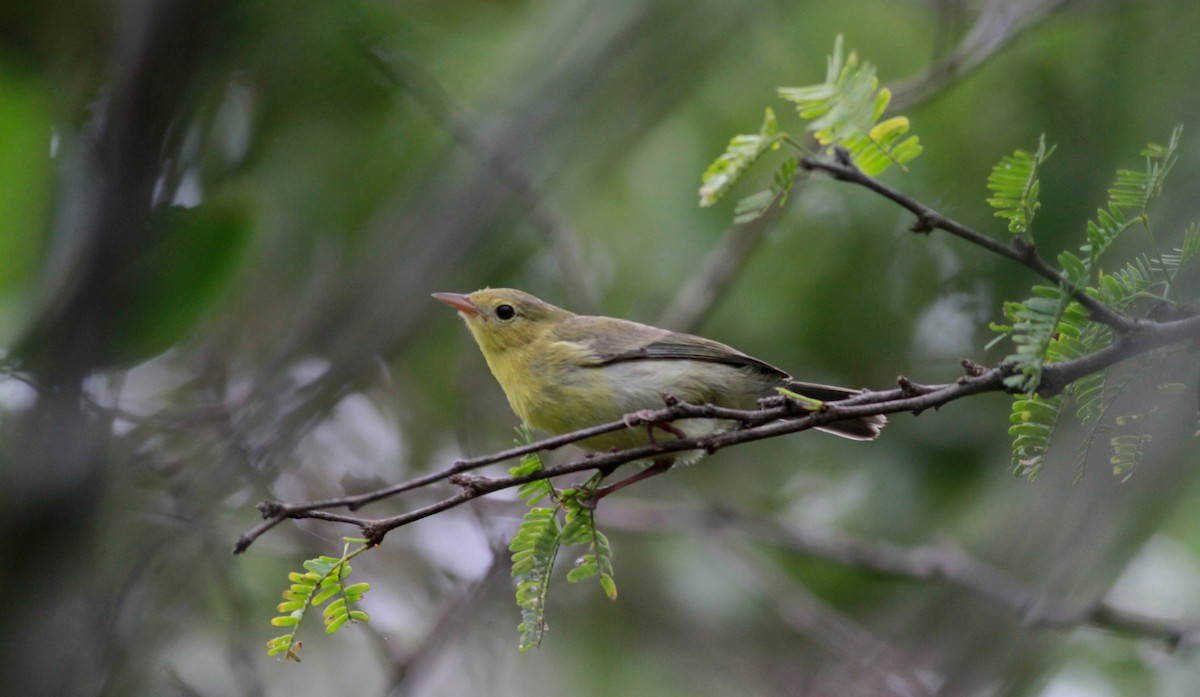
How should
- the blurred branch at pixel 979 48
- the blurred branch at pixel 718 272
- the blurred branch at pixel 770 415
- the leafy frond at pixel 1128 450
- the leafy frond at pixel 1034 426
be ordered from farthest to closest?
the blurred branch at pixel 718 272
the blurred branch at pixel 979 48
the leafy frond at pixel 1128 450
the leafy frond at pixel 1034 426
the blurred branch at pixel 770 415

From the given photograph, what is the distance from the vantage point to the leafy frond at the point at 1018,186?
6.34ft

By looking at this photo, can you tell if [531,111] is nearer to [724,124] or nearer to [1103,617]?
[724,124]

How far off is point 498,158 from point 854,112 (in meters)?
2.29

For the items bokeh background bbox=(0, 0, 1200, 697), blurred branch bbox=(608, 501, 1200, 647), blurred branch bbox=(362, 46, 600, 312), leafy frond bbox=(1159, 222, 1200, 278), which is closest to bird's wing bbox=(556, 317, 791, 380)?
bokeh background bbox=(0, 0, 1200, 697)

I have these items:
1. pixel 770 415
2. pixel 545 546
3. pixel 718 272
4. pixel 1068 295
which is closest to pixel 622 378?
pixel 545 546

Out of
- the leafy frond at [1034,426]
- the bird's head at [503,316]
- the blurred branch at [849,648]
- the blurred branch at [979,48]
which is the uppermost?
the blurred branch at [979,48]

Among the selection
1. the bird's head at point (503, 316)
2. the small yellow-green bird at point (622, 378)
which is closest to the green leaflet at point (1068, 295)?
the small yellow-green bird at point (622, 378)

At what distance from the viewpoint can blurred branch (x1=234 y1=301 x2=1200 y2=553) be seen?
1.85 meters

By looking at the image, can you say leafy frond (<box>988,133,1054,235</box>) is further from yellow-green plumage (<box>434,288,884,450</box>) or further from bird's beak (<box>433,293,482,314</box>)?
bird's beak (<box>433,293,482,314</box>)

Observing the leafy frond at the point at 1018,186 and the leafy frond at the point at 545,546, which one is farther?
the leafy frond at the point at 545,546

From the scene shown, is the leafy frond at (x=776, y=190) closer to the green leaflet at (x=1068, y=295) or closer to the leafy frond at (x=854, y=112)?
the leafy frond at (x=854, y=112)

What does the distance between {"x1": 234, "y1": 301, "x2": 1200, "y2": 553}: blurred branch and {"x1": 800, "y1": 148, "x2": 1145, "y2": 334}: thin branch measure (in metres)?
0.05

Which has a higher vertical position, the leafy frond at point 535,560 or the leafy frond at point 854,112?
the leafy frond at point 854,112

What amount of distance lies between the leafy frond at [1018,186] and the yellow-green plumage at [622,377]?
4.67 ft
